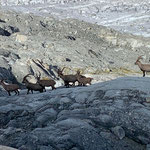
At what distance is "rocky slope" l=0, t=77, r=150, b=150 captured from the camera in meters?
9.10

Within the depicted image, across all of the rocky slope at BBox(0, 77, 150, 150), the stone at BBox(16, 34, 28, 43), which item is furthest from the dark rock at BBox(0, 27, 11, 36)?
the rocky slope at BBox(0, 77, 150, 150)

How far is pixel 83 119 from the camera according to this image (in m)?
10.3

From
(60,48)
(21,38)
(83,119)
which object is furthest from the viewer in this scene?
(21,38)

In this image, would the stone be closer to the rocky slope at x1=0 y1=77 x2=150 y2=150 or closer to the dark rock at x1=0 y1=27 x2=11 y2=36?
the dark rock at x1=0 y1=27 x2=11 y2=36

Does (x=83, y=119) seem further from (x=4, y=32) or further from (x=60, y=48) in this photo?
(x=4, y=32)

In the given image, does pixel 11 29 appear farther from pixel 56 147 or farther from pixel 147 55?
pixel 56 147

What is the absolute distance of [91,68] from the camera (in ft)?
114

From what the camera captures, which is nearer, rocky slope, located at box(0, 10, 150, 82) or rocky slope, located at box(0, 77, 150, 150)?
rocky slope, located at box(0, 77, 150, 150)

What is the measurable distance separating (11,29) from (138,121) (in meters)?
35.7

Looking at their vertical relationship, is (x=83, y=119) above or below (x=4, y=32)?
below

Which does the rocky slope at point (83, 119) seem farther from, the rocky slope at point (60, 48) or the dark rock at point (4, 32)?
the dark rock at point (4, 32)

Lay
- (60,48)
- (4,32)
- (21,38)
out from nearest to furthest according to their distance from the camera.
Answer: (60,48) → (21,38) → (4,32)

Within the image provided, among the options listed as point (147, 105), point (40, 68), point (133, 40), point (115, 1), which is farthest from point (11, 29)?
point (115, 1)

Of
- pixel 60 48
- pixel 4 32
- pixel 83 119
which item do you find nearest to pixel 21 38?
pixel 4 32
